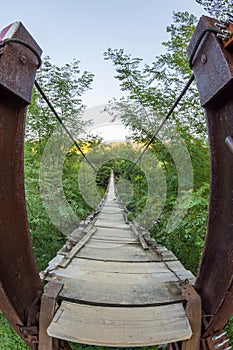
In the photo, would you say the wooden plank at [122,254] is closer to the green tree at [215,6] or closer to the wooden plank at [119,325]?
the wooden plank at [119,325]

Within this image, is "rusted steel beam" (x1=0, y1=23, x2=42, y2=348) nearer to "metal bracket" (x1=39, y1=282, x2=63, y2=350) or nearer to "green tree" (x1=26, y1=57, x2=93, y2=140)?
"metal bracket" (x1=39, y1=282, x2=63, y2=350)

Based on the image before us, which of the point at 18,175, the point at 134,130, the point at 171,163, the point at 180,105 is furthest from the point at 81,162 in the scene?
the point at 18,175

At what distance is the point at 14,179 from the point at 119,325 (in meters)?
0.43

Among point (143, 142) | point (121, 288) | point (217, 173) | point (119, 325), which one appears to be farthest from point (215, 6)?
point (119, 325)

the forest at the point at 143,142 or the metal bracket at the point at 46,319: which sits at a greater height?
the forest at the point at 143,142

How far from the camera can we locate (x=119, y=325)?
59cm

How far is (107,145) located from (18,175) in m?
5.47

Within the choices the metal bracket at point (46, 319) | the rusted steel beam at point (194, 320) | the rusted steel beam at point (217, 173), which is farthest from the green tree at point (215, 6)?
the metal bracket at point (46, 319)

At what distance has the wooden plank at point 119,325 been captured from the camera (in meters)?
0.53

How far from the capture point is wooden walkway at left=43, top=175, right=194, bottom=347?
1.79 ft

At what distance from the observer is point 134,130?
3240mm

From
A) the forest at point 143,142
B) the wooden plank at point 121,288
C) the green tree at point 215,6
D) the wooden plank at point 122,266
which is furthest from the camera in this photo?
the forest at point 143,142

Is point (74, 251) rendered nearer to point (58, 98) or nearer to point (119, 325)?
point (119, 325)

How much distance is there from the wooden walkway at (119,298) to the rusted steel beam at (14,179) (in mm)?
101
